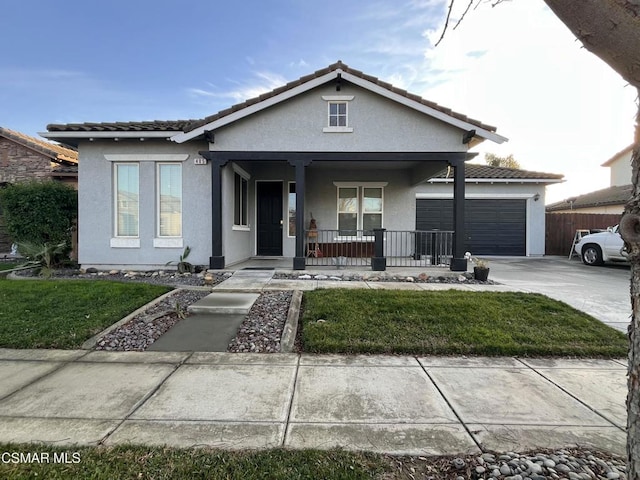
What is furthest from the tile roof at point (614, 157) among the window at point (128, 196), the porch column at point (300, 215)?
the window at point (128, 196)

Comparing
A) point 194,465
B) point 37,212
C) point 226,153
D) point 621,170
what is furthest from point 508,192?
point 621,170

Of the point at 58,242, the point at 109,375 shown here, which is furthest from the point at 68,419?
the point at 58,242

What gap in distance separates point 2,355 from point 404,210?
417 inches

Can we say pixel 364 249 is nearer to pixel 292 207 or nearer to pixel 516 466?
pixel 292 207

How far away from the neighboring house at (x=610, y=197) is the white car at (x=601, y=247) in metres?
3.81

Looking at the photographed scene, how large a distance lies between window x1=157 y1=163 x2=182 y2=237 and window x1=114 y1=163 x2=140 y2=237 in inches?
24.7

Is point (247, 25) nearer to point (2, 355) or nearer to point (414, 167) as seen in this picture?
point (414, 167)

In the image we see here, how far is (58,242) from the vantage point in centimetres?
898

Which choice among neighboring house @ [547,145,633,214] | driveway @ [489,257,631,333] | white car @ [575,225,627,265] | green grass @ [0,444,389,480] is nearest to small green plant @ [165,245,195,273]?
green grass @ [0,444,389,480]

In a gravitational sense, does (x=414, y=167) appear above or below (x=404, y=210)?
above

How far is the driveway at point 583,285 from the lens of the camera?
5.66 metres

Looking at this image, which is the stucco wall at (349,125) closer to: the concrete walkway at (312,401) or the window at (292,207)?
the window at (292,207)

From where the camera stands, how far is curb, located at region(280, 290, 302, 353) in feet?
13.6

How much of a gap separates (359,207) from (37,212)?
31.1 ft
